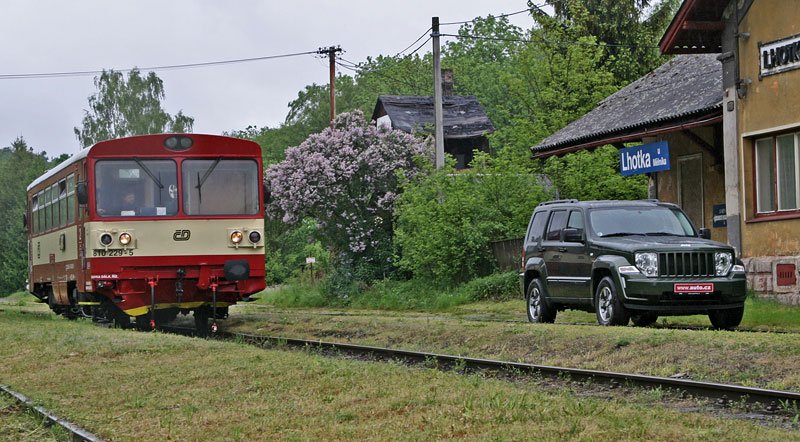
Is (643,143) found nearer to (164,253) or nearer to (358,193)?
(358,193)

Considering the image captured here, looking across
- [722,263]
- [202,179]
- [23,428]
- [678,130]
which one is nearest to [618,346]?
[722,263]

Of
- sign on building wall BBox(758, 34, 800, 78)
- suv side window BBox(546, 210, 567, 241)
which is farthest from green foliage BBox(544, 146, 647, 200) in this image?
suv side window BBox(546, 210, 567, 241)

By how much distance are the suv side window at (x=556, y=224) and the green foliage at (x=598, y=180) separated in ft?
37.8

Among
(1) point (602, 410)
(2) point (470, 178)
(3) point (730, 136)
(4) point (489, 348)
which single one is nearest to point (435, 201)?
(2) point (470, 178)

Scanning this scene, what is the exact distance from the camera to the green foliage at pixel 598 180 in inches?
1226

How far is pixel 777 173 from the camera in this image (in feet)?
73.0

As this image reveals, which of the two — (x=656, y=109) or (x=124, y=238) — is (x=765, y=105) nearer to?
(x=656, y=109)

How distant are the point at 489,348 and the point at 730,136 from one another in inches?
346

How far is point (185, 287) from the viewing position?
71.4 ft

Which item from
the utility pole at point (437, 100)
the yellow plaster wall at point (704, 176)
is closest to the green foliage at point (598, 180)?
the yellow plaster wall at point (704, 176)

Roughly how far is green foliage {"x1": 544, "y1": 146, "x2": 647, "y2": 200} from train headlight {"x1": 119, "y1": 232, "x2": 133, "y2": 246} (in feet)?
44.3

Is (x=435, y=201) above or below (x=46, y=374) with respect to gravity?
above

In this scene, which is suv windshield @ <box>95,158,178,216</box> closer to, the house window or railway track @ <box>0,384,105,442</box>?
railway track @ <box>0,384,105,442</box>

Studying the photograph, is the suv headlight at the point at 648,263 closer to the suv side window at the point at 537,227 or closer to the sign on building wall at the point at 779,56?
the suv side window at the point at 537,227
